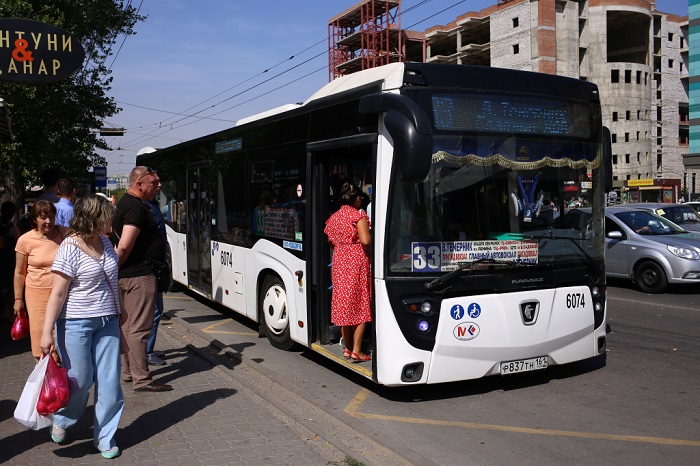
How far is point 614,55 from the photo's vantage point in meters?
81.5

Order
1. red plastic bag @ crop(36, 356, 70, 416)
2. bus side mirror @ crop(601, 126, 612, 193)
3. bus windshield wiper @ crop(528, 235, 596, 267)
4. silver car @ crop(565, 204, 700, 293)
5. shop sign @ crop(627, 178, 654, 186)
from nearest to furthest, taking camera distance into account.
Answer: red plastic bag @ crop(36, 356, 70, 416) → bus windshield wiper @ crop(528, 235, 596, 267) → bus side mirror @ crop(601, 126, 612, 193) → silver car @ crop(565, 204, 700, 293) → shop sign @ crop(627, 178, 654, 186)

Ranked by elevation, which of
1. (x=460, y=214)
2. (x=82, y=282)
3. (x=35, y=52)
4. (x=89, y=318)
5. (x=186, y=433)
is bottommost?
(x=186, y=433)

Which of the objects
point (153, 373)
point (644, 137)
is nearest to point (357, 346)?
point (153, 373)

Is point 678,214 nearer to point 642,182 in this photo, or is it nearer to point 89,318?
point 89,318

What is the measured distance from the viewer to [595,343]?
6676 mm

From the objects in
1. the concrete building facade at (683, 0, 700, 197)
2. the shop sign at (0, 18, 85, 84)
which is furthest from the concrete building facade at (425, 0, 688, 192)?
the shop sign at (0, 18, 85, 84)

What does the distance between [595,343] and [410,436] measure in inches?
94.4

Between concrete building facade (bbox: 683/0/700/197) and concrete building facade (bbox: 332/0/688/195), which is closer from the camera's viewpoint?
concrete building facade (bbox: 683/0/700/197)

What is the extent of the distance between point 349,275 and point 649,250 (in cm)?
892

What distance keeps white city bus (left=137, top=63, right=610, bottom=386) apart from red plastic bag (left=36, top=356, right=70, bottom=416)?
260 centimetres

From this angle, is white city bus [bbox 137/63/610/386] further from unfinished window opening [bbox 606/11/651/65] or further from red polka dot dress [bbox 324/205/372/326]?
unfinished window opening [bbox 606/11/651/65]

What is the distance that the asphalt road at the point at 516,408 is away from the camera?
197 inches

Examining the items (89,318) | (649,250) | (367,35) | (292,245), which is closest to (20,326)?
(89,318)

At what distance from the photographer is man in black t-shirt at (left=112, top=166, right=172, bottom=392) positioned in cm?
625
